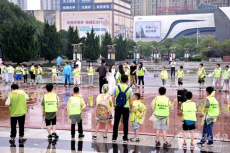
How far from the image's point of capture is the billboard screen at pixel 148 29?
5320 inches

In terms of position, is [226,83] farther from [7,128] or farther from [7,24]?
[7,24]

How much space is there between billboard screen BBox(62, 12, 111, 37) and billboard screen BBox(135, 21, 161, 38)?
13693mm

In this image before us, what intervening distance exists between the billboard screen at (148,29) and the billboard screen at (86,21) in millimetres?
13693

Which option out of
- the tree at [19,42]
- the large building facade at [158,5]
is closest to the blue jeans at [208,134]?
the tree at [19,42]

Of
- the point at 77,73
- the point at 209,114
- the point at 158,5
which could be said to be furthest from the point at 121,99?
the point at 158,5

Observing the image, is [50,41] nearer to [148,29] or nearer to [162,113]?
[162,113]

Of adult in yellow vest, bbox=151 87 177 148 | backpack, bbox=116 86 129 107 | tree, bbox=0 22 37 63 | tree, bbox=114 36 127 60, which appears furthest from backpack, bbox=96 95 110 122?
tree, bbox=114 36 127 60

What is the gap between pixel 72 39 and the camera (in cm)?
5262

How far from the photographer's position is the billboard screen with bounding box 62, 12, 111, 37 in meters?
133

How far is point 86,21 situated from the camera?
443 feet

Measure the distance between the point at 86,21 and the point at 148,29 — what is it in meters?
28.4

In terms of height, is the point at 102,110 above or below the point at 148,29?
below

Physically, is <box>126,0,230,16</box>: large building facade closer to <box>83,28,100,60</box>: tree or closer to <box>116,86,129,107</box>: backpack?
<box>83,28,100,60</box>: tree

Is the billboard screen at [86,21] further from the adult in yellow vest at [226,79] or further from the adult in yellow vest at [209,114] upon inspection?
the adult in yellow vest at [209,114]
